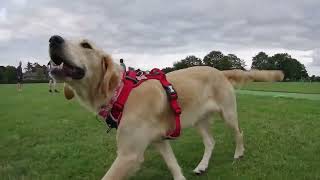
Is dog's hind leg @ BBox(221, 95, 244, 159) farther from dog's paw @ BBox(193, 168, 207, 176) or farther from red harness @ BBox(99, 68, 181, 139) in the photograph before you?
red harness @ BBox(99, 68, 181, 139)

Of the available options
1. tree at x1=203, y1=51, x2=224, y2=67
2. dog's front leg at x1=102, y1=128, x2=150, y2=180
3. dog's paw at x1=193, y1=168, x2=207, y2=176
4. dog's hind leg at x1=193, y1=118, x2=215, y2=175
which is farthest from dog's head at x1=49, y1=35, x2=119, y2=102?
tree at x1=203, y1=51, x2=224, y2=67

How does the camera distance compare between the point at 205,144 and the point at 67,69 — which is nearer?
the point at 67,69

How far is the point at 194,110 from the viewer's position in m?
6.25

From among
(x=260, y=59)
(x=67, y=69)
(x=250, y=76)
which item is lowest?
(x=250, y=76)

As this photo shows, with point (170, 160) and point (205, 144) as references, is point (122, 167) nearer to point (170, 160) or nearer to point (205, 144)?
point (170, 160)

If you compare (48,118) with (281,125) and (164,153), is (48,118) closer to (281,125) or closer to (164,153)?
(281,125)

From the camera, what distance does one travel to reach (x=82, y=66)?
4684 millimetres

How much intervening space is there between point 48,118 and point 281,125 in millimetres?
6454

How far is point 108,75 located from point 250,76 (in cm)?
360

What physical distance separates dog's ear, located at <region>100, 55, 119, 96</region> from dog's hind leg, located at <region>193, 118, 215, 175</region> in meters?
2.24

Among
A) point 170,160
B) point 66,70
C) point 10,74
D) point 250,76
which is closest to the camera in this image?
point 66,70

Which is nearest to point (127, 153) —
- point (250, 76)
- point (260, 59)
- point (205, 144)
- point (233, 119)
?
point (205, 144)

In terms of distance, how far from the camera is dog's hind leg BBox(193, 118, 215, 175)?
6626 mm

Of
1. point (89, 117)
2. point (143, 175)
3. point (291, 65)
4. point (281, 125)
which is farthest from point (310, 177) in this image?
point (291, 65)
